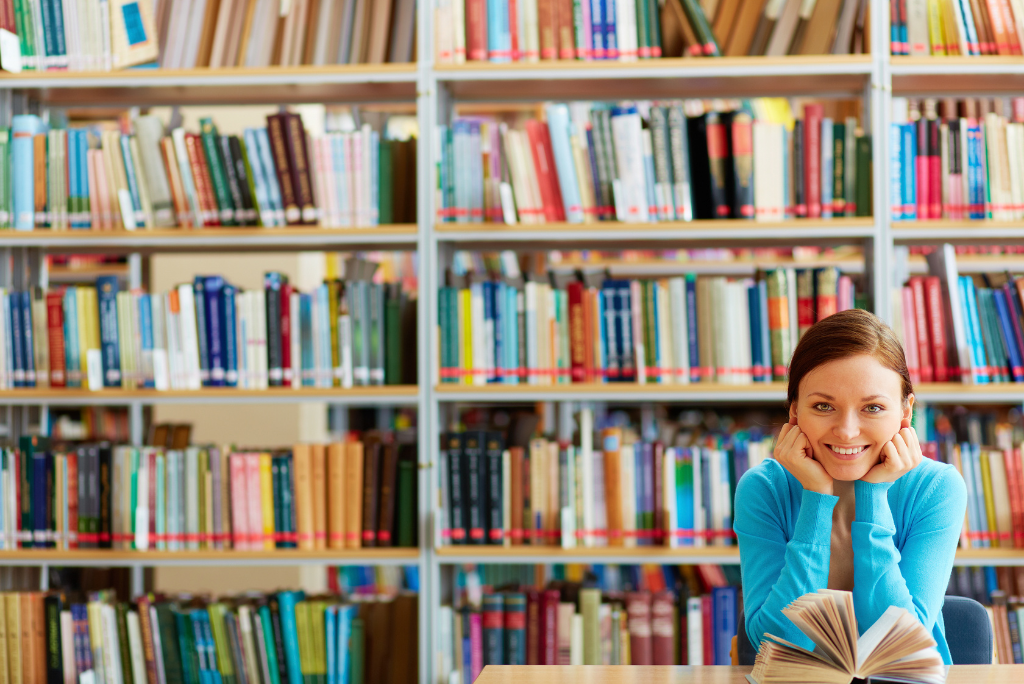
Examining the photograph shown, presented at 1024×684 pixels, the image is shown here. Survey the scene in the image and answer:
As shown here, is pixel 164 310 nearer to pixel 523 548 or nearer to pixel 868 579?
pixel 523 548

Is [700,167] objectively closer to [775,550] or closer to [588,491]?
[588,491]

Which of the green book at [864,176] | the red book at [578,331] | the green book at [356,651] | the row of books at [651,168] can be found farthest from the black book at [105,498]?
the green book at [864,176]

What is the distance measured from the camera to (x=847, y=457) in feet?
3.93

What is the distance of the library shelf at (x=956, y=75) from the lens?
209 cm

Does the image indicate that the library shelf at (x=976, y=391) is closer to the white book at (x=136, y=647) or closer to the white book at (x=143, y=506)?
the white book at (x=143, y=506)

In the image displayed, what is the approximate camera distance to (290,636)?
213 cm

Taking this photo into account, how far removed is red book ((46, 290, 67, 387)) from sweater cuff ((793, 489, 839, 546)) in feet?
6.22

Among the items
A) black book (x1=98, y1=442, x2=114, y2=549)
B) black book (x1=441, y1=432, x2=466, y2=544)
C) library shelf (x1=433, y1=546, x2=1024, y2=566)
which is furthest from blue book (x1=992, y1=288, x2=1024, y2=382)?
black book (x1=98, y1=442, x2=114, y2=549)

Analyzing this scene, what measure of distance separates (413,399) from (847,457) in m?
1.22

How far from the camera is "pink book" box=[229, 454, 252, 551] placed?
217 centimetres

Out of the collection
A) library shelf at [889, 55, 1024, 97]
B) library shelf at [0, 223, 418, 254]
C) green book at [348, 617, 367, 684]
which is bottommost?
green book at [348, 617, 367, 684]

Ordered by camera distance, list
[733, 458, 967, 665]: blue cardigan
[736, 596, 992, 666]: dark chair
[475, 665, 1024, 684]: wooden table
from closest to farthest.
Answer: [475, 665, 1024, 684]: wooden table < [733, 458, 967, 665]: blue cardigan < [736, 596, 992, 666]: dark chair

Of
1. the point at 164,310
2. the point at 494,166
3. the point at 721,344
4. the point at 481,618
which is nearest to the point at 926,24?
the point at 721,344

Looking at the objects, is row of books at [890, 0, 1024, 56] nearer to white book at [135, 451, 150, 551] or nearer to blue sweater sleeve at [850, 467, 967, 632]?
blue sweater sleeve at [850, 467, 967, 632]
